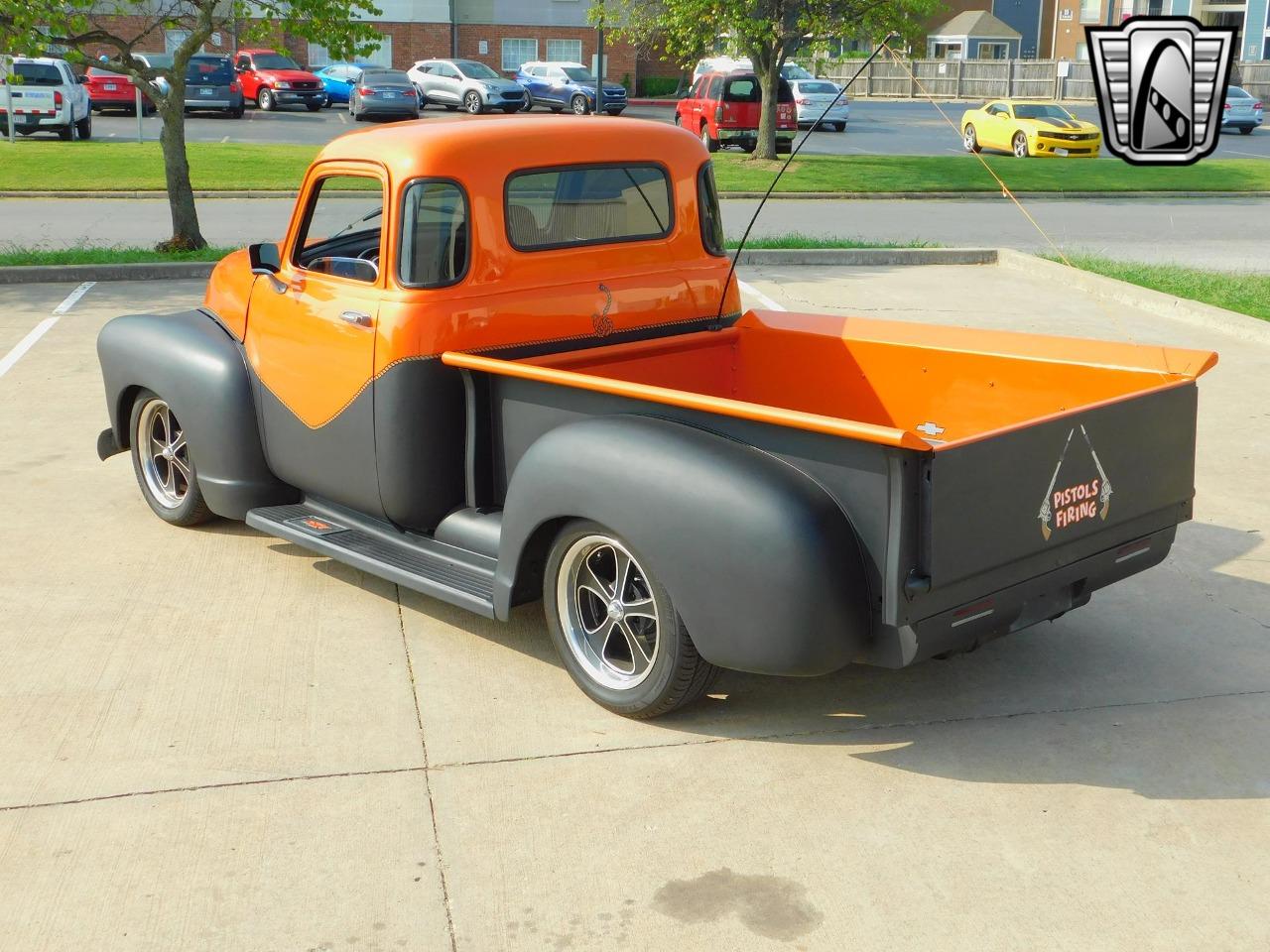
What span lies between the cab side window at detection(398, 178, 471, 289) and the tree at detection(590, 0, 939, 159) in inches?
736

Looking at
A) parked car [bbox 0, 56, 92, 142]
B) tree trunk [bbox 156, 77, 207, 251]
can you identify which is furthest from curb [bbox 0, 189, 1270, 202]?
parked car [bbox 0, 56, 92, 142]

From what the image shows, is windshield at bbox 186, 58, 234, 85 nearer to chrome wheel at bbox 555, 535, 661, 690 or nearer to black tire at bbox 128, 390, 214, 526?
black tire at bbox 128, 390, 214, 526

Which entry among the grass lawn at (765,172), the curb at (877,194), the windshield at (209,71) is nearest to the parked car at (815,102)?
the grass lawn at (765,172)

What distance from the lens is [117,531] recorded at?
264 inches

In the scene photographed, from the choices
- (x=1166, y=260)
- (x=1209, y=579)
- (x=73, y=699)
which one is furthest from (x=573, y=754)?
(x=1166, y=260)

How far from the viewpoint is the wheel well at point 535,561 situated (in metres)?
4.87

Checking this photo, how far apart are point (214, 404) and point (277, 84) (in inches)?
1457

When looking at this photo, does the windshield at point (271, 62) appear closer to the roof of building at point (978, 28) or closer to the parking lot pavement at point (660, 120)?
the parking lot pavement at point (660, 120)

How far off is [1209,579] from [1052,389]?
4.92 ft

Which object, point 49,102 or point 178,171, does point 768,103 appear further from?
point 49,102

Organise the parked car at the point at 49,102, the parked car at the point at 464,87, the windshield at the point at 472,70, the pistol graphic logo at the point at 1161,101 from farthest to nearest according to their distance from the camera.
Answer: the windshield at the point at 472,70
the parked car at the point at 464,87
the parked car at the point at 49,102
the pistol graphic logo at the point at 1161,101

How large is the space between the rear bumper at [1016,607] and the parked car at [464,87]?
36833mm

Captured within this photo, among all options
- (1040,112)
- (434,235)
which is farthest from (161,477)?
(1040,112)

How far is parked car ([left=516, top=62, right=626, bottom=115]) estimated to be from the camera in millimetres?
42500
